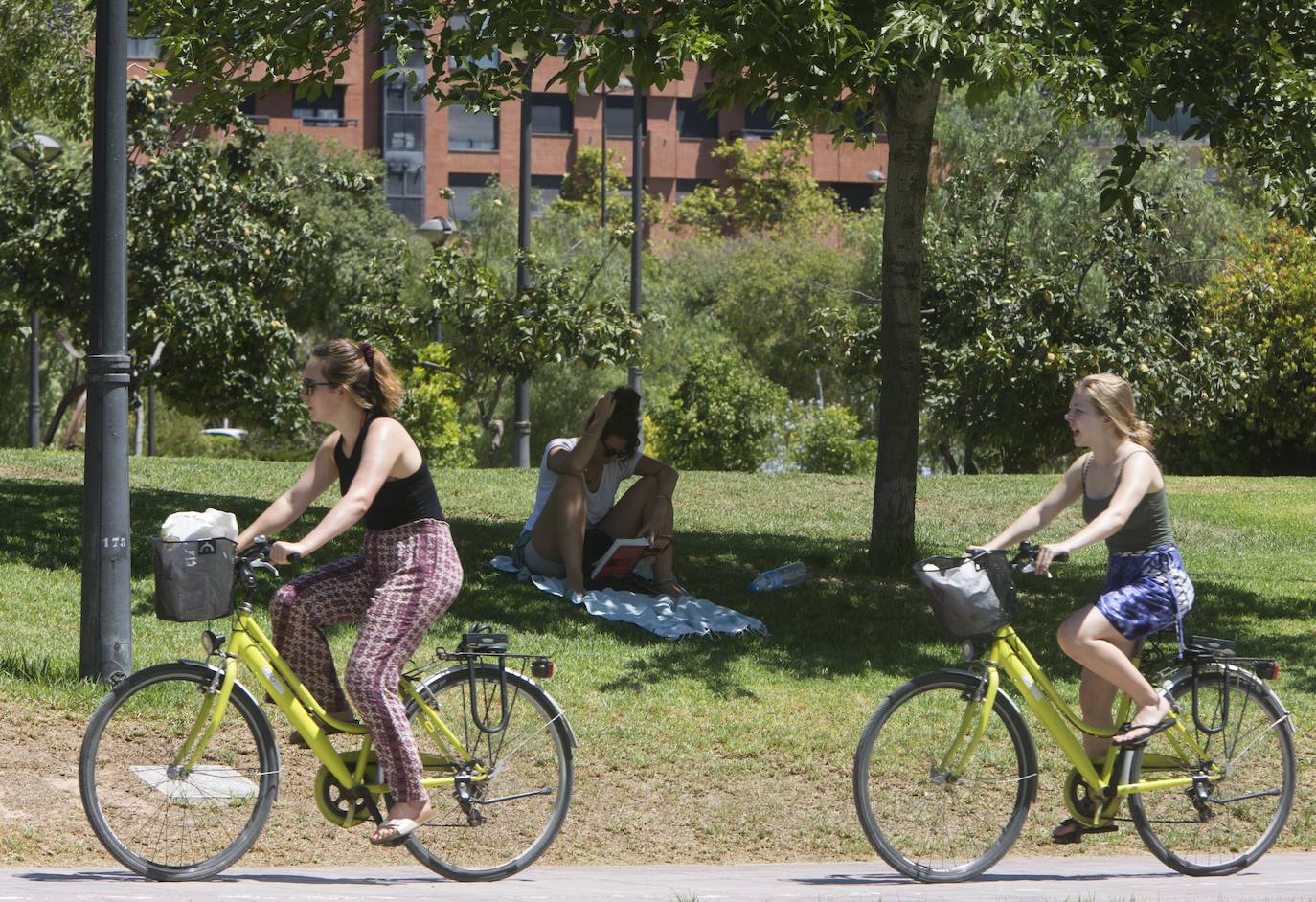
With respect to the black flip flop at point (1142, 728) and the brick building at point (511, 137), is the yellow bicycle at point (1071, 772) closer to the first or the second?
the black flip flop at point (1142, 728)

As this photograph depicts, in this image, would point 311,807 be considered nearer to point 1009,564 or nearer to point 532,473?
point 1009,564

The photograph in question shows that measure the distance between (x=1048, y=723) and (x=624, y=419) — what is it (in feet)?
14.1

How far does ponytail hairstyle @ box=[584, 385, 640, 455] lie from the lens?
9.54 m

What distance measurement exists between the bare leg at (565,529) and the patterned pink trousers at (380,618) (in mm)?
4161

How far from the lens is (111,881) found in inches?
207

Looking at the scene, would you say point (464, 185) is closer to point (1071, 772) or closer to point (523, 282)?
point (523, 282)

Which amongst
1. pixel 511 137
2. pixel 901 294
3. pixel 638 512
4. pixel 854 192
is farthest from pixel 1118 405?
pixel 854 192

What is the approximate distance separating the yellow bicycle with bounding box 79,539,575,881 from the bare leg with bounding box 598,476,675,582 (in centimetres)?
425

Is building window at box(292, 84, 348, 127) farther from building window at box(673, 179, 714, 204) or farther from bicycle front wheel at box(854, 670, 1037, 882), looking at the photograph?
bicycle front wheel at box(854, 670, 1037, 882)

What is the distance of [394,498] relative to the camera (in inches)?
210

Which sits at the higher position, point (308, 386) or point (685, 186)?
point (685, 186)

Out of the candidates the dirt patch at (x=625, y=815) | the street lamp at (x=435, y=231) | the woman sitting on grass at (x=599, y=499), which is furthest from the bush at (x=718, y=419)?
the dirt patch at (x=625, y=815)

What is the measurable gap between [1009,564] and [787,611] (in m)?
5.10

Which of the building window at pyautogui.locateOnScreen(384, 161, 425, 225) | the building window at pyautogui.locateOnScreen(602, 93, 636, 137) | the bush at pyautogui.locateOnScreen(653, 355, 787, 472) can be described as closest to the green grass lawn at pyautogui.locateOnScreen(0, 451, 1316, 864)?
the bush at pyautogui.locateOnScreen(653, 355, 787, 472)
